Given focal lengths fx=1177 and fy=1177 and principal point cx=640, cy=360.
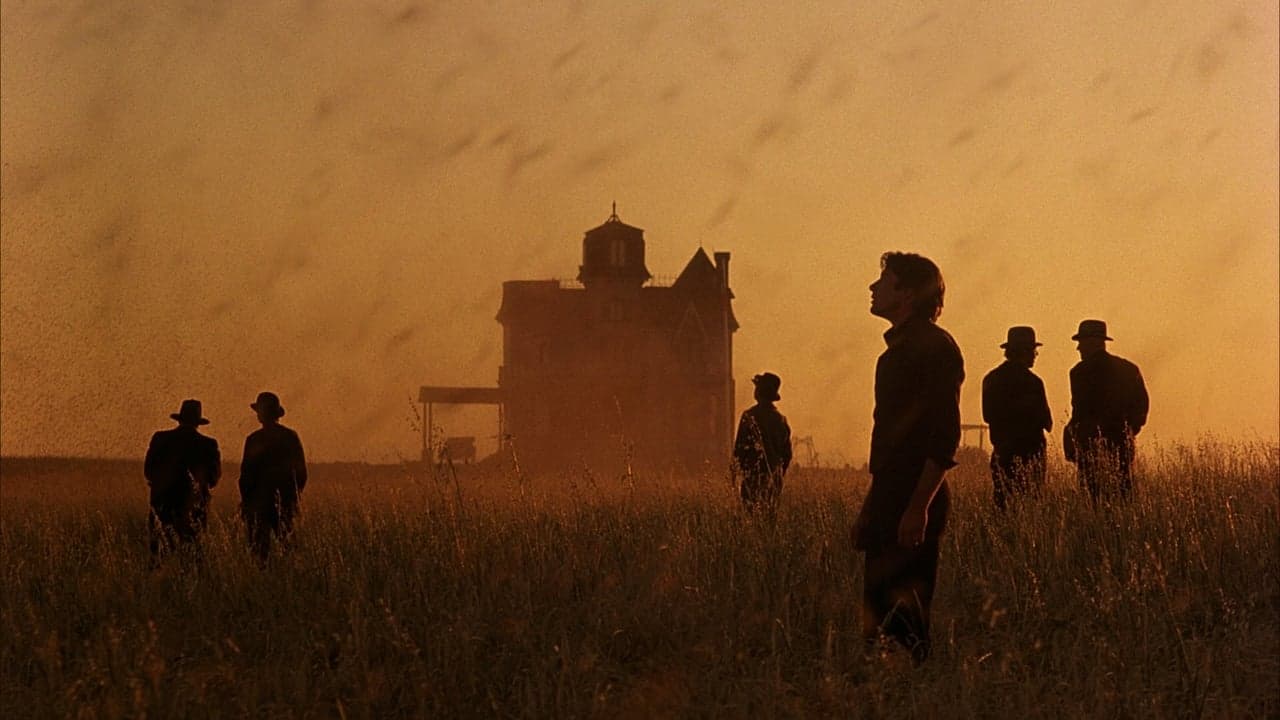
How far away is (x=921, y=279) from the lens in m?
5.48

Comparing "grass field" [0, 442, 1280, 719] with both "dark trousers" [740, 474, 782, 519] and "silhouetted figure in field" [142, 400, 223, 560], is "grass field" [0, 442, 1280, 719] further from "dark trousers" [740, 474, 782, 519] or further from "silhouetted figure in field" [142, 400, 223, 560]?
"silhouetted figure in field" [142, 400, 223, 560]

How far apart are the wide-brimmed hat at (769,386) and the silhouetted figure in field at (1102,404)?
269cm

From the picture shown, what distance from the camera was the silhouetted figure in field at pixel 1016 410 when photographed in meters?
10.6

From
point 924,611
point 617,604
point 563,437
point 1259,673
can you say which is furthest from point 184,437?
point 563,437

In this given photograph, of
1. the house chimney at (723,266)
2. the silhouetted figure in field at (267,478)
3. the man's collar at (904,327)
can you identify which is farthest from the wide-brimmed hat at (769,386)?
the house chimney at (723,266)

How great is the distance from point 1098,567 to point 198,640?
18.8ft

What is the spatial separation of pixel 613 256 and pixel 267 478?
34427 mm

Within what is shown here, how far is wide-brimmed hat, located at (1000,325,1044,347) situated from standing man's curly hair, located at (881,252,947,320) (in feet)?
18.3

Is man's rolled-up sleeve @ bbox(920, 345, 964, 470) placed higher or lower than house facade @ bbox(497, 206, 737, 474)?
lower

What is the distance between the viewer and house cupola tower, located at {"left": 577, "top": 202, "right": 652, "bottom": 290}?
43250mm

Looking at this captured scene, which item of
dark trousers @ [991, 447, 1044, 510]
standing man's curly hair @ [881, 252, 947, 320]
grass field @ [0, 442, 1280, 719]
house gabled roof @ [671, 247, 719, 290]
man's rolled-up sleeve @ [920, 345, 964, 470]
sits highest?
house gabled roof @ [671, 247, 719, 290]

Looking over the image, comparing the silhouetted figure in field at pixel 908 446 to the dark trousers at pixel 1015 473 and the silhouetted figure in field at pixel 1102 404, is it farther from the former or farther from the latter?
the silhouetted figure in field at pixel 1102 404

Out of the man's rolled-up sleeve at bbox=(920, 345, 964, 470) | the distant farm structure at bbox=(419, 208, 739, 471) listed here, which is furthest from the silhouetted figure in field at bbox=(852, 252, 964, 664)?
the distant farm structure at bbox=(419, 208, 739, 471)

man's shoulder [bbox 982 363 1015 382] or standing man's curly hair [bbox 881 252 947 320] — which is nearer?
standing man's curly hair [bbox 881 252 947 320]
